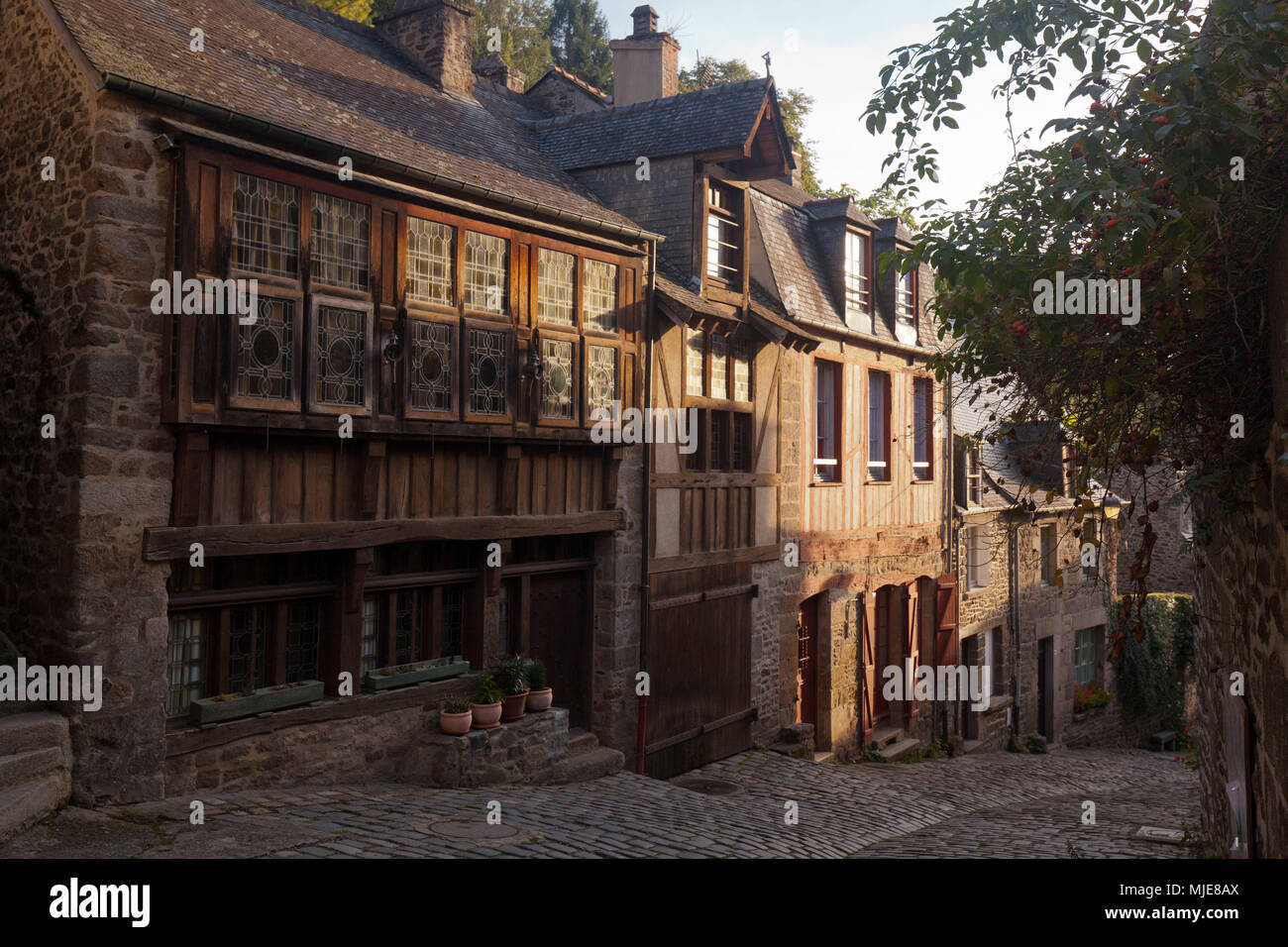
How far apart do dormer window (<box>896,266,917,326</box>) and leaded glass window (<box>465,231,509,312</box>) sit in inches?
347

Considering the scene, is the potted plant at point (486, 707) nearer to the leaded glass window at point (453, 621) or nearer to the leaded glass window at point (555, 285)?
the leaded glass window at point (453, 621)

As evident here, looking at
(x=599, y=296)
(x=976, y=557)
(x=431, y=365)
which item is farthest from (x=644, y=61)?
(x=976, y=557)

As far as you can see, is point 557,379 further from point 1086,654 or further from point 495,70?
point 1086,654

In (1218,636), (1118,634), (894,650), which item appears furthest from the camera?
(894,650)

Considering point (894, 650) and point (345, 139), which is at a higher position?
point (345, 139)

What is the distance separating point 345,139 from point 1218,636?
24.1ft

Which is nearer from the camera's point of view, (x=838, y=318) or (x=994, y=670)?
(x=838, y=318)

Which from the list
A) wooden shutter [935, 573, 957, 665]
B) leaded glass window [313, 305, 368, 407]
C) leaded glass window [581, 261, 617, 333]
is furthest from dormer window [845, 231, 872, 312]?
leaded glass window [313, 305, 368, 407]

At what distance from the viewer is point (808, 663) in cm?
1498

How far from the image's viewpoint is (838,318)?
15195 millimetres
